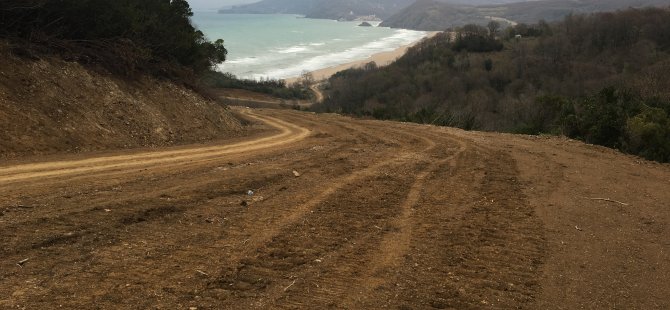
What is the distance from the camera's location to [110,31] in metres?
16.1

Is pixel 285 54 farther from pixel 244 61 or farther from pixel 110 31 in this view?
pixel 110 31

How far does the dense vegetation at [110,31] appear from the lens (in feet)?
45.1

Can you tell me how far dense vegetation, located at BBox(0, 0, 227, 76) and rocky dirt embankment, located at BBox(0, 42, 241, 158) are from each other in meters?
0.78

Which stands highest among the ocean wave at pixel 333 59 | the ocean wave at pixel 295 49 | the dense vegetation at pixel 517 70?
the ocean wave at pixel 295 49

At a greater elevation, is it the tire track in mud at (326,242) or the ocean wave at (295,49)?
the ocean wave at (295,49)

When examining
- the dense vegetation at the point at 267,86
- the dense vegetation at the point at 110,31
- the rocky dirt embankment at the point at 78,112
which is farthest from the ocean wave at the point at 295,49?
the rocky dirt embankment at the point at 78,112

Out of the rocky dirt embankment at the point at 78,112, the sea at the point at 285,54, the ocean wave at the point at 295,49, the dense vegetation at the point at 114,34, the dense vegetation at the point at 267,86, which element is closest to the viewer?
the rocky dirt embankment at the point at 78,112

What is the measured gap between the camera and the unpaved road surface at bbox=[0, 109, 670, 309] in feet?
15.8

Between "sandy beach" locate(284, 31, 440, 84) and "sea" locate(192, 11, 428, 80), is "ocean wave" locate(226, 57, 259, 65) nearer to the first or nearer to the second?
"sea" locate(192, 11, 428, 80)

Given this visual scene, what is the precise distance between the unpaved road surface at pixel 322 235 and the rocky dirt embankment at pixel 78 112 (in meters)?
1.30

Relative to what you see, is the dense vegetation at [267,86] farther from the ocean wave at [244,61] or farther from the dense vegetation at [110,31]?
the dense vegetation at [110,31]

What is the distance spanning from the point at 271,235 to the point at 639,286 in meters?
4.28

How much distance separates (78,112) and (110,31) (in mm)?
4529

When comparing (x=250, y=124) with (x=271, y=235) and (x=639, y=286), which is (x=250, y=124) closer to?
(x=271, y=235)
